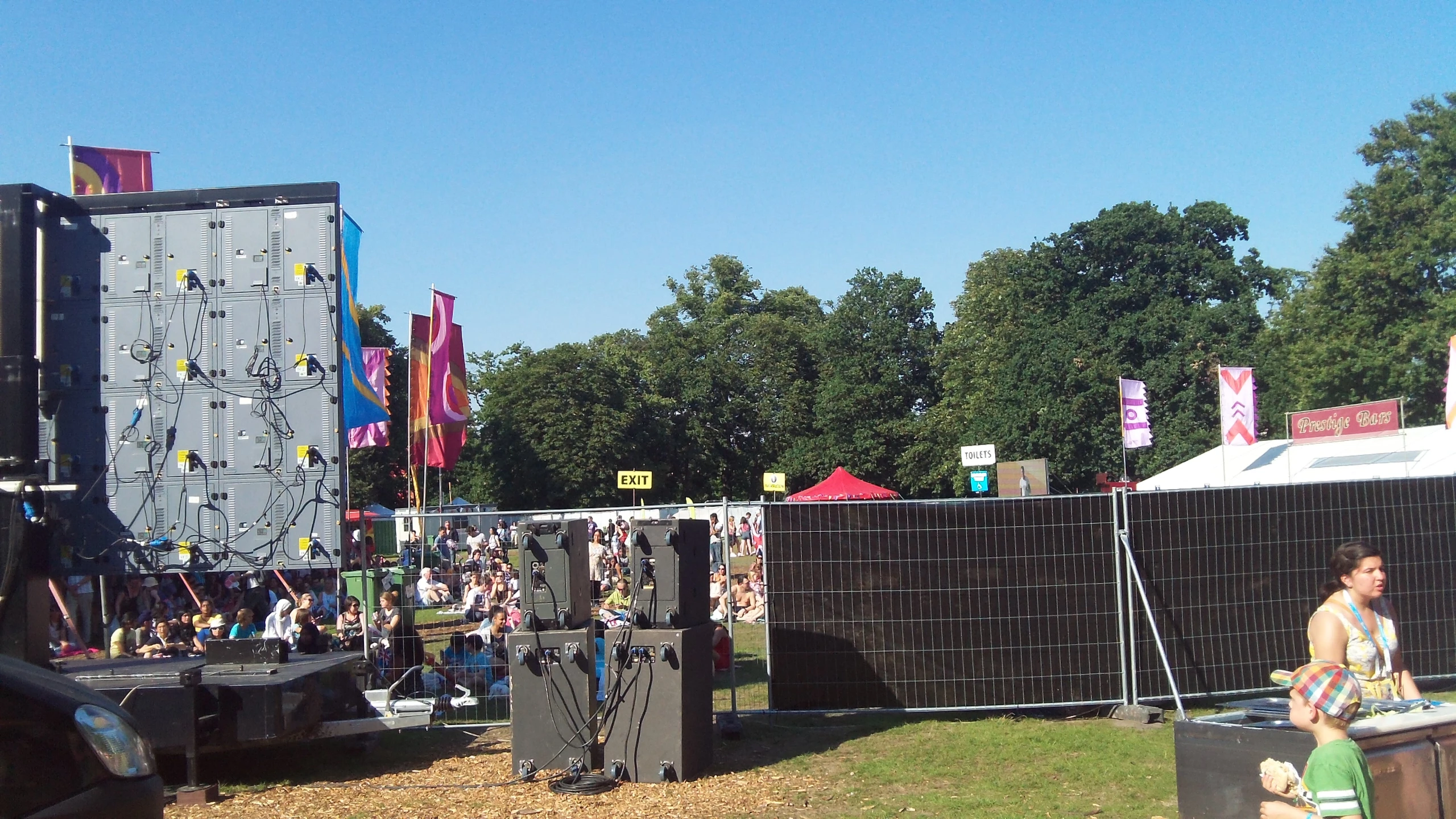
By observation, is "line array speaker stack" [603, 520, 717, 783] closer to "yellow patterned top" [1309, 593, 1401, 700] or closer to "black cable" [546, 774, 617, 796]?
"black cable" [546, 774, 617, 796]

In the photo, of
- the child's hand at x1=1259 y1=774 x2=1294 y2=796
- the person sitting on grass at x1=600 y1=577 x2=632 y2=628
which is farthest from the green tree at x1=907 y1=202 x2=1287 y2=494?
the child's hand at x1=1259 y1=774 x2=1294 y2=796

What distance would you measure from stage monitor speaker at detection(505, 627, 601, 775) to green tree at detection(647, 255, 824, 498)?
46.5m

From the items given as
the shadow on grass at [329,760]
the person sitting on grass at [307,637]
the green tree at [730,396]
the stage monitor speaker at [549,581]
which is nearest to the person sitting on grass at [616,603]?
the shadow on grass at [329,760]

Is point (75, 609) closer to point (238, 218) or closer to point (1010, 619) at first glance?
point (238, 218)

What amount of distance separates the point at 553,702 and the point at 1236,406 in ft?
78.0

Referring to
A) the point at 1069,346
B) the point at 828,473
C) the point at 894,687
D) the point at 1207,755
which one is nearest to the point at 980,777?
the point at 894,687

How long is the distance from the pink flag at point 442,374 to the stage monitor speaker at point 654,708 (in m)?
18.3

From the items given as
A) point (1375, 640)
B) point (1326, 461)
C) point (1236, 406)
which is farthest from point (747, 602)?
point (1326, 461)

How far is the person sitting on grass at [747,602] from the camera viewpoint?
1510 centimetres

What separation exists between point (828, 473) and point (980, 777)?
47789 millimetres

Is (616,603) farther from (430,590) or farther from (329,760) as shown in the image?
(329,760)

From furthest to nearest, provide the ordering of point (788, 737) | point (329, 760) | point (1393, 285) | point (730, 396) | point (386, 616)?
point (730, 396), point (1393, 285), point (386, 616), point (788, 737), point (329, 760)

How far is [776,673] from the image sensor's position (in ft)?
33.9

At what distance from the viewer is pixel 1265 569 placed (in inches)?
407
